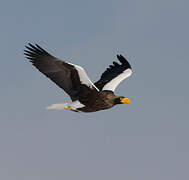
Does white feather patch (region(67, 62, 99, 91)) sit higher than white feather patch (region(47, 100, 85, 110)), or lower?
higher

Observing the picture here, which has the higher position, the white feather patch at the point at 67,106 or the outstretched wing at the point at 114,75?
the outstretched wing at the point at 114,75

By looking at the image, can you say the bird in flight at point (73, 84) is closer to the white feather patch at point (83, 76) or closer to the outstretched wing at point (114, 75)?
the white feather patch at point (83, 76)

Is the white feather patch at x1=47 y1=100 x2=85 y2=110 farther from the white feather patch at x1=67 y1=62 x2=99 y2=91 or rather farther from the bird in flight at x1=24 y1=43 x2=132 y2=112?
the white feather patch at x1=67 y1=62 x2=99 y2=91

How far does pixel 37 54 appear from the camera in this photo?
48.8 ft

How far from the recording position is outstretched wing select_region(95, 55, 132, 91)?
1648 cm

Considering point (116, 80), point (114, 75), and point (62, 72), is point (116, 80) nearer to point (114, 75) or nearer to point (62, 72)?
point (114, 75)

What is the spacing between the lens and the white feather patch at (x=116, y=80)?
16234mm

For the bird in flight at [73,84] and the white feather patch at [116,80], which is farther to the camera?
the white feather patch at [116,80]

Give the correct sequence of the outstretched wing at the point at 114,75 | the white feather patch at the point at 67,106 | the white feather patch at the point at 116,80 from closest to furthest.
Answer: the white feather patch at the point at 67,106 → the white feather patch at the point at 116,80 → the outstretched wing at the point at 114,75

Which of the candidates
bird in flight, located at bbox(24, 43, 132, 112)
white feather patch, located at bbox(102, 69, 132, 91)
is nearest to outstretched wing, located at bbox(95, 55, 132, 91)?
white feather patch, located at bbox(102, 69, 132, 91)

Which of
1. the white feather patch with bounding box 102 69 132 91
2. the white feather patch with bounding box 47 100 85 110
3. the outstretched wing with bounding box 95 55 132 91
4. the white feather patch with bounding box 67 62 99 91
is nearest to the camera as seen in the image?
the white feather patch with bounding box 67 62 99 91

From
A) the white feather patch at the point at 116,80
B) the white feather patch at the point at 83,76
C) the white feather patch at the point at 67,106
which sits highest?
the white feather patch at the point at 116,80

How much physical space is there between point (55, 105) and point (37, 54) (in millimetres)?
1711

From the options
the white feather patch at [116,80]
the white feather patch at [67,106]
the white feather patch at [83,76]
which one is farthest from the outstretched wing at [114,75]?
the white feather patch at [83,76]
